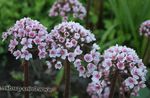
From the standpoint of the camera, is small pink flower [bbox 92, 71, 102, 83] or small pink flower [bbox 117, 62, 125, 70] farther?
small pink flower [bbox 92, 71, 102, 83]

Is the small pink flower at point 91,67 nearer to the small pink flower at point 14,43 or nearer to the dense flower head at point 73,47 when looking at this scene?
the dense flower head at point 73,47

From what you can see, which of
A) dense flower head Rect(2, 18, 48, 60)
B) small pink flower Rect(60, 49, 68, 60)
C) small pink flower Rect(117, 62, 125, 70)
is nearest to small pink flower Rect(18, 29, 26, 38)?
dense flower head Rect(2, 18, 48, 60)

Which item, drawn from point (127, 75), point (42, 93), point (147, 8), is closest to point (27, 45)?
point (127, 75)

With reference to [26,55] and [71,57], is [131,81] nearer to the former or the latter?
[71,57]

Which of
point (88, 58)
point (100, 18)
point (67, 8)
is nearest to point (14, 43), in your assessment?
point (88, 58)

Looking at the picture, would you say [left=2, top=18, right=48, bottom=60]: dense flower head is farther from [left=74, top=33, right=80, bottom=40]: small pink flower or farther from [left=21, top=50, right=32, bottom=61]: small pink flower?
[left=74, top=33, right=80, bottom=40]: small pink flower

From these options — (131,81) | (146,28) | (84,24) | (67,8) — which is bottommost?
(131,81)

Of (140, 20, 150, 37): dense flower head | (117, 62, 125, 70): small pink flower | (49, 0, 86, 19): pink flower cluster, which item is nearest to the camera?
(117, 62, 125, 70): small pink flower

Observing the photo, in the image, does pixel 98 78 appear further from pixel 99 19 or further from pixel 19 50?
pixel 99 19
